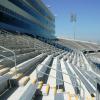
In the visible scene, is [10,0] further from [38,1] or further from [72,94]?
[72,94]

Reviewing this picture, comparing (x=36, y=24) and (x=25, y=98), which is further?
(x=36, y=24)

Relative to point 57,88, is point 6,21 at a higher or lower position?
higher

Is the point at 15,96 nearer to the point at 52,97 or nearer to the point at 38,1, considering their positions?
the point at 52,97

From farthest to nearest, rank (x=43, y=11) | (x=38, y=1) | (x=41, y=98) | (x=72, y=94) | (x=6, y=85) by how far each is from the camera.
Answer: (x=43, y=11) < (x=38, y=1) < (x=72, y=94) < (x=41, y=98) < (x=6, y=85)

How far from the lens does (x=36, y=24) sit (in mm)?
28766

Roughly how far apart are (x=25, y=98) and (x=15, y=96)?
22 cm

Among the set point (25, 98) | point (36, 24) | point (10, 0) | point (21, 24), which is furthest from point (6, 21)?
point (25, 98)

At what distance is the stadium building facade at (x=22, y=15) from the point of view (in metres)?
17.4

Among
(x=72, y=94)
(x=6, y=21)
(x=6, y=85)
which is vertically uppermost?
(x=6, y=21)

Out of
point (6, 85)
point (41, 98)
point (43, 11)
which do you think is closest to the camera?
point (6, 85)

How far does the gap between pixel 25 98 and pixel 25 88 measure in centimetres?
61

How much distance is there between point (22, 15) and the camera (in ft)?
72.3

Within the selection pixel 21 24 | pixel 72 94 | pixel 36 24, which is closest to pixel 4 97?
pixel 72 94

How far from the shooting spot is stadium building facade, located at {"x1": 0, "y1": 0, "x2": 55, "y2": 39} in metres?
17.4
